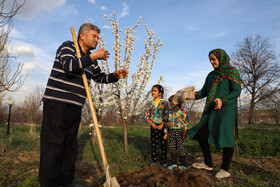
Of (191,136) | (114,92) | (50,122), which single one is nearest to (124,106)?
(114,92)

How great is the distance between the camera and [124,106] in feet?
17.3

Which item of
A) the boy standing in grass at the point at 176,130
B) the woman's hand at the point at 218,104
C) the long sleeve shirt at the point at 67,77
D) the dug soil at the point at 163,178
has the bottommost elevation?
the dug soil at the point at 163,178

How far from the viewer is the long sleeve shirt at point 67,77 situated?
2088 mm

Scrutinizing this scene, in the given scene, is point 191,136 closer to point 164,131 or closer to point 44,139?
point 164,131

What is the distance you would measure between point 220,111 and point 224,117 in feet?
0.38

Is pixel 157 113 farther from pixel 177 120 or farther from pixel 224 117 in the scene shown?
pixel 224 117

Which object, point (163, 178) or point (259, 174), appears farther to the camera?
point (259, 174)

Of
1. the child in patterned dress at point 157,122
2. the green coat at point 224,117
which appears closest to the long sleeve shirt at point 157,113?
the child in patterned dress at point 157,122

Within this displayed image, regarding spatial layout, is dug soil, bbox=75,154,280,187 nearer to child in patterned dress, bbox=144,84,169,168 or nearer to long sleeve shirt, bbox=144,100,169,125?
child in patterned dress, bbox=144,84,169,168

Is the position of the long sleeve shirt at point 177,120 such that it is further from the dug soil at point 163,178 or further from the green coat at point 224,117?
the dug soil at point 163,178

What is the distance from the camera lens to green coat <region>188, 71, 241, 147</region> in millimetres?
2883

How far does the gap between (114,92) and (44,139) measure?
3.11m

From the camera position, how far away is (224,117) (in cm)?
296

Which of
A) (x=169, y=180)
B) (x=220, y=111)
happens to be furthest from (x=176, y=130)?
(x=169, y=180)
